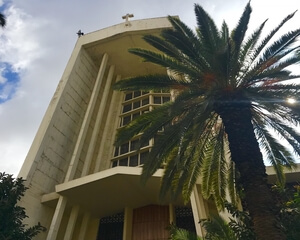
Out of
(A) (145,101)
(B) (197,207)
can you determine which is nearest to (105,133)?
(A) (145,101)

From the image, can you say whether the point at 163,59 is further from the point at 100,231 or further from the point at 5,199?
the point at 100,231

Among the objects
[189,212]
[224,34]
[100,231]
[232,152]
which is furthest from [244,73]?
[100,231]

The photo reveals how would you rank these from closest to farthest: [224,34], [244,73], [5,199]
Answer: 1. [244,73]
2. [224,34]
3. [5,199]

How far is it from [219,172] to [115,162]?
10814 millimetres

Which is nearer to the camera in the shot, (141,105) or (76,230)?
(76,230)

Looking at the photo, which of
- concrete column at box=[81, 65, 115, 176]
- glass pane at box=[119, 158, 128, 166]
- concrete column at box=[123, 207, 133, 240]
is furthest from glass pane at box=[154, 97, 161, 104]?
concrete column at box=[123, 207, 133, 240]

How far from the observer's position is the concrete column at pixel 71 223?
13.7 m

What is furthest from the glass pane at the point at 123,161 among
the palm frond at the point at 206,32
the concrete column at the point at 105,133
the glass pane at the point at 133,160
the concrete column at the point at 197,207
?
the palm frond at the point at 206,32

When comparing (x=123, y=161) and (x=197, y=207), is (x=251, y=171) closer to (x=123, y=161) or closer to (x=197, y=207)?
(x=197, y=207)

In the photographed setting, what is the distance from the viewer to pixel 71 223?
1420cm

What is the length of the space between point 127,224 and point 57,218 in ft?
11.3

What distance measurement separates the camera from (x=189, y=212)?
48.4 feet

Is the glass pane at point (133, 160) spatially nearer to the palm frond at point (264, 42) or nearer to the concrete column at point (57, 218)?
the concrete column at point (57, 218)

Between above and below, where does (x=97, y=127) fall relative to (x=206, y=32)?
above
